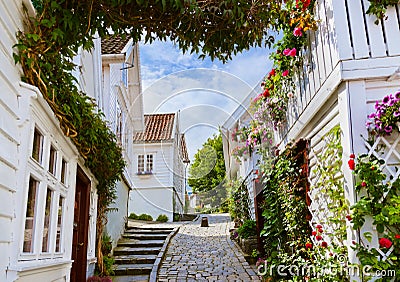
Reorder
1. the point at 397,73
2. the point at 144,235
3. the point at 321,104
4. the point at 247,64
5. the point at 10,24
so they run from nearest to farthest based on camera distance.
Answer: the point at 10,24
the point at 397,73
the point at 321,104
the point at 247,64
the point at 144,235

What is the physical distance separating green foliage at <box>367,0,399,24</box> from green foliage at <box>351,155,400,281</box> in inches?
58.0

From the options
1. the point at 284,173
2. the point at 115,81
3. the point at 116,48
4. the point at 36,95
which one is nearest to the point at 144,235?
the point at 115,81

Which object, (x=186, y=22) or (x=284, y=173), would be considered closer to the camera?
(x=186, y=22)

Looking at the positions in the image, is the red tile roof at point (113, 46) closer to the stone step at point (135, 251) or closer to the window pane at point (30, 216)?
the stone step at point (135, 251)

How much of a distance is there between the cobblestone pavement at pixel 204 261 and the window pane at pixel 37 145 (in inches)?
168

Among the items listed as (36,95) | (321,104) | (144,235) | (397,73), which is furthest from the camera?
(144,235)

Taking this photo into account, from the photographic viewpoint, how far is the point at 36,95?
2.96 m

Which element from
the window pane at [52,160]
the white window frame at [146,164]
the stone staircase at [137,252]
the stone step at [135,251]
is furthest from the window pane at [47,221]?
the white window frame at [146,164]

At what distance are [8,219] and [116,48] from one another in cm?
747

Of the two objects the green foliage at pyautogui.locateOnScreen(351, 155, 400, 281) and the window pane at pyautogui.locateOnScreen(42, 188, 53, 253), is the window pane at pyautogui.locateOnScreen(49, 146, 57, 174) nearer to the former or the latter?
the window pane at pyautogui.locateOnScreen(42, 188, 53, 253)

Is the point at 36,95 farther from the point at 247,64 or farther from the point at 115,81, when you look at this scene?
the point at 115,81

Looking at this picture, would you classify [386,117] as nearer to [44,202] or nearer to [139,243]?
[44,202]

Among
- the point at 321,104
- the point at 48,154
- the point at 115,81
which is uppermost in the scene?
the point at 115,81

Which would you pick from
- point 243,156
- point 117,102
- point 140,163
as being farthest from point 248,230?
point 140,163
